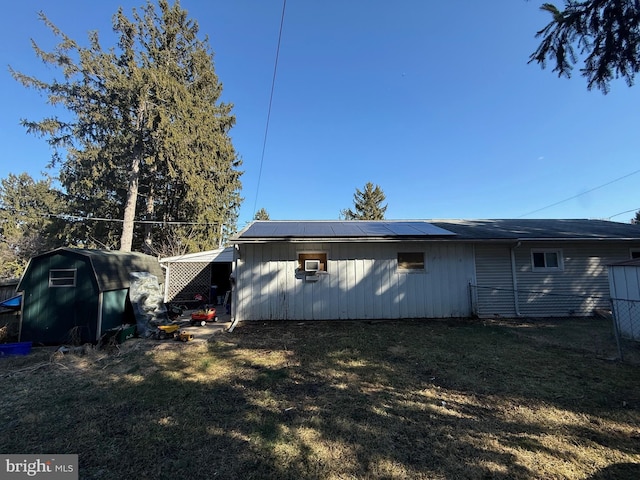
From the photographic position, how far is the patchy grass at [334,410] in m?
2.38

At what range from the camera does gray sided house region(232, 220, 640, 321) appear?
8.54m

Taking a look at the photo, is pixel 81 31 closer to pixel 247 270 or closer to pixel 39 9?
pixel 39 9

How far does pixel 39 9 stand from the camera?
46.1 feet

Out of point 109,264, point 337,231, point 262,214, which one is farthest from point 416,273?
point 262,214

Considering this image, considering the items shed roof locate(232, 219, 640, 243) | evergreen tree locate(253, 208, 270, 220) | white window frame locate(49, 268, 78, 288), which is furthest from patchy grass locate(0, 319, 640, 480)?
evergreen tree locate(253, 208, 270, 220)

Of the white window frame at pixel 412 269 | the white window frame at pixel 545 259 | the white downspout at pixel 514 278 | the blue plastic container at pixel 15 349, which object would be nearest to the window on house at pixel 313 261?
the white window frame at pixel 412 269

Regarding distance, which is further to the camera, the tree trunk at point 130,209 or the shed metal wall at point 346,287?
the tree trunk at point 130,209

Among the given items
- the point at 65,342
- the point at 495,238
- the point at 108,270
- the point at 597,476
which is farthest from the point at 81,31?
the point at 597,476

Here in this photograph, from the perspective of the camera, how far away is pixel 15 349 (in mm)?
6012

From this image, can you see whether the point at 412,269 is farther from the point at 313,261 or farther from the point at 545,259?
the point at 545,259

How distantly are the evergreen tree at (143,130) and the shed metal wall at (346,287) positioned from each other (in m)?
11.1

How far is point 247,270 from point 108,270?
11.9ft

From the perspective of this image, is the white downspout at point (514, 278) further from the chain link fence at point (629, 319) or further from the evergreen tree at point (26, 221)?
the evergreen tree at point (26, 221)

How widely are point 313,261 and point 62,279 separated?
21.0ft
